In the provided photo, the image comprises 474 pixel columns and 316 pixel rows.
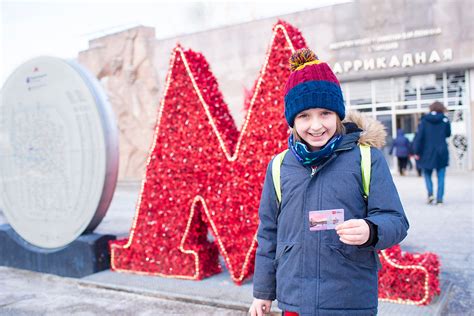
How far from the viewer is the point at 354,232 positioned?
5.89ft

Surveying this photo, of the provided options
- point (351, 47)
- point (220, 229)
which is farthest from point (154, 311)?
point (351, 47)

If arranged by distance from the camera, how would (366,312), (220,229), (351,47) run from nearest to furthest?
1. (366,312)
2. (220,229)
3. (351,47)

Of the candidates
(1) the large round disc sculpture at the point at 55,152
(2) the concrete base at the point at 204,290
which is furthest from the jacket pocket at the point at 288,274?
(1) the large round disc sculpture at the point at 55,152

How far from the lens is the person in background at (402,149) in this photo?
14.2 m

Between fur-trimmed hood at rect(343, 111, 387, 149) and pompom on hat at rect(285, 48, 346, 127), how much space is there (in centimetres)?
13

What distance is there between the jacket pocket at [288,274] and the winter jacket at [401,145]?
42.2 ft

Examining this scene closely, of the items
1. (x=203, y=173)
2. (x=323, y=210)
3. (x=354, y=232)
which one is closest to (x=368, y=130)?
(x=323, y=210)

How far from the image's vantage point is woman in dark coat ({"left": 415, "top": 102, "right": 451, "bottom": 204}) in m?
8.38

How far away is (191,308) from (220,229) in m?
0.77

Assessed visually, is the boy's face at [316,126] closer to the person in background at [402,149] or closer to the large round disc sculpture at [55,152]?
the large round disc sculpture at [55,152]

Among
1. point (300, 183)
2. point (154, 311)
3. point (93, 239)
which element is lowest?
point (154, 311)

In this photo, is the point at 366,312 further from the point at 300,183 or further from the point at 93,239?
the point at 93,239

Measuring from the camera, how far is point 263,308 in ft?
7.05

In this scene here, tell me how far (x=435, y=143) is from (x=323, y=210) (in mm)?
7112
